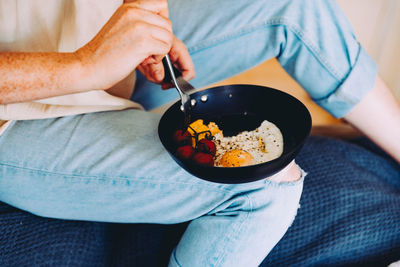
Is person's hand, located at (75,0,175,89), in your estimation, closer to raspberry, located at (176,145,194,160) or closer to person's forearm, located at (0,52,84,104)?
person's forearm, located at (0,52,84,104)

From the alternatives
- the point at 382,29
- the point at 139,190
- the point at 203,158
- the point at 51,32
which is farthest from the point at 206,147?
the point at 382,29

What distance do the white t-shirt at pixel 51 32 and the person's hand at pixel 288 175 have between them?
→ 404mm

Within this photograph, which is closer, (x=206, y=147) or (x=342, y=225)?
(x=206, y=147)

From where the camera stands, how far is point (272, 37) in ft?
2.66

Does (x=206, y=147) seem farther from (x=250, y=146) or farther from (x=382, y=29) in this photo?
(x=382, y=29)

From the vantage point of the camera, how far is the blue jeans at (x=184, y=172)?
25.2 inches

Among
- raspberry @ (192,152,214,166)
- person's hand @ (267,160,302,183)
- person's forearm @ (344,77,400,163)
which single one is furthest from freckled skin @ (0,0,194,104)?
person's forearm @ (344,77,400,163)

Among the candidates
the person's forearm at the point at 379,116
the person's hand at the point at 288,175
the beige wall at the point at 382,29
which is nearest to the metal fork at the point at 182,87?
the person's hand at the point at 288,175

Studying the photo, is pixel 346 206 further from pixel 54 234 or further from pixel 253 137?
pixel 54 234

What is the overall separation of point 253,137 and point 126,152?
0.27 metres

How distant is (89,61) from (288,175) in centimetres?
45

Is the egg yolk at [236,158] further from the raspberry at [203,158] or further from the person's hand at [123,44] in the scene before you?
the person's hand at [123,44]

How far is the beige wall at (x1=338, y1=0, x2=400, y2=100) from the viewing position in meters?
1.39

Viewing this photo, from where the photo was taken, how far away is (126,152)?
67 centimetres
